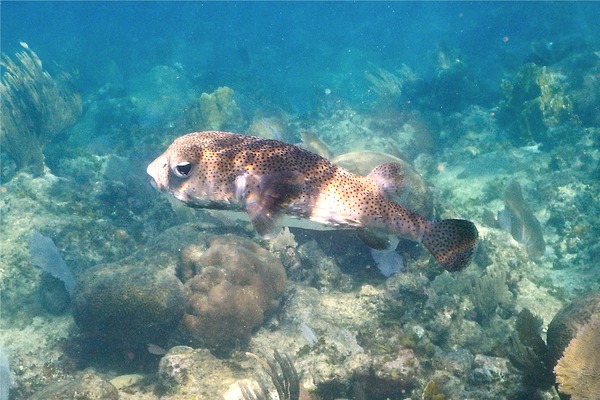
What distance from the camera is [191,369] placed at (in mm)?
4680

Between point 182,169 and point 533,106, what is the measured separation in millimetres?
13919

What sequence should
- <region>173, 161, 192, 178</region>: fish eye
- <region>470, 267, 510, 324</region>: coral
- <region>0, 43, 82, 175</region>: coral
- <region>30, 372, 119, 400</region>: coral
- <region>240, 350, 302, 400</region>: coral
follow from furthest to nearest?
<region>0, 43, 82, 175</region>: coral, <region>470, 267, 510, 324</region>: coral, <region>30, 372, 119, 400</region>: coral, <region>240, 350, 302, 400</region>: coral, <region>173, 161, 192, 178</region>: fish eye

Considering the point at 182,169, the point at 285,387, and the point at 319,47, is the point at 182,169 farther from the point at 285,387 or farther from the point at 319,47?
the point at 319,47

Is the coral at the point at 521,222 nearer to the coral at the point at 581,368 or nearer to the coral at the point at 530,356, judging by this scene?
the coral at the point at 530,356

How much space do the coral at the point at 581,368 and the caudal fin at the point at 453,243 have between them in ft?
5.01

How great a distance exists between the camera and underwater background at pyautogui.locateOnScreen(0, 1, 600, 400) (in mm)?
4559

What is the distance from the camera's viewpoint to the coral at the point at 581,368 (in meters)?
3.40

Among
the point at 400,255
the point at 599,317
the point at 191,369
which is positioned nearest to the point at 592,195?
the point at 400,255

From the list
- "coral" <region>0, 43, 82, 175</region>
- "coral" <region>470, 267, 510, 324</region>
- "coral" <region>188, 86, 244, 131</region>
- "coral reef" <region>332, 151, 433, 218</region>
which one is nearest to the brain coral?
"coral reef" <region>332, 151, 433, 218</region>

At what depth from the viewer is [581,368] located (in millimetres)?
3488

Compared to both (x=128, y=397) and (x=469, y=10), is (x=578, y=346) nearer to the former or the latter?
(x=128, y=397)

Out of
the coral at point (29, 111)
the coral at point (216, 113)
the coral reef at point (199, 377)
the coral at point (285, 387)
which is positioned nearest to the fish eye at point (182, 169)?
the coral at point (285, 387)

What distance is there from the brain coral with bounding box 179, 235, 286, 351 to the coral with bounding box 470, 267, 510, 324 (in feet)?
11.4

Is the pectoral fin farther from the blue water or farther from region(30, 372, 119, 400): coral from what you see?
the blue water
